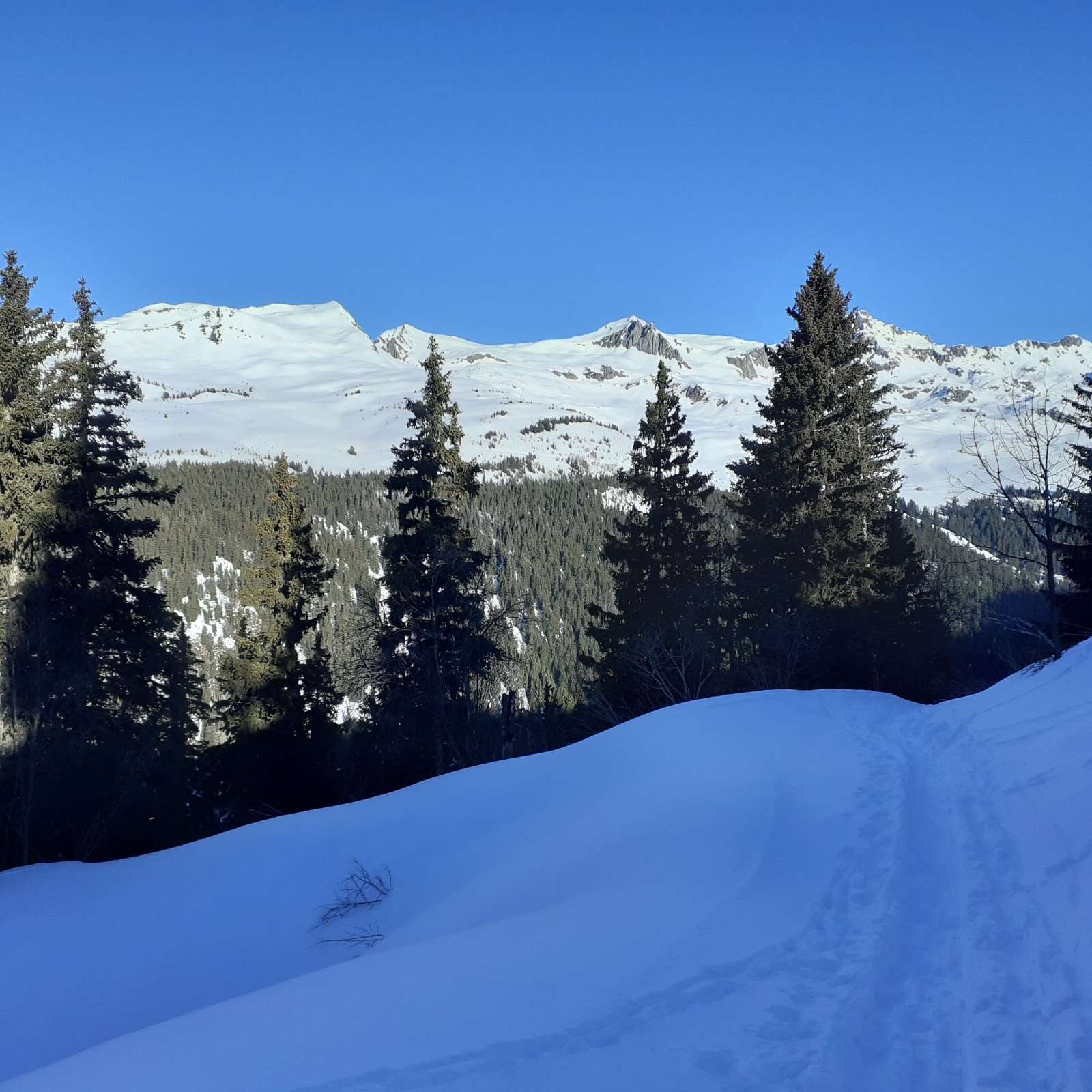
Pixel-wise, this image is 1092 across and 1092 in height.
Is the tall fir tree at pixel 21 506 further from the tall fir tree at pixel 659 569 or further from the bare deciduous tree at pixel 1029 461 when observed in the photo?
the bare deciduous tree at pixel 1029 461

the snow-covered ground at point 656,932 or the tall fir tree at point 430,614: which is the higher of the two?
the tall fir tree at point 430,614

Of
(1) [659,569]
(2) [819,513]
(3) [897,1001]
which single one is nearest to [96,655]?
(1) [659,569]

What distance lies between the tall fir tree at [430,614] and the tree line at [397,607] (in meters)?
0.08

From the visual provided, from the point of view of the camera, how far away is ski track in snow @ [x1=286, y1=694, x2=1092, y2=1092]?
12.7 ft

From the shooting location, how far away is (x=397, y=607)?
2197 centimetres

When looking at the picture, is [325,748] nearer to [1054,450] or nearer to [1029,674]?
[1029,674]

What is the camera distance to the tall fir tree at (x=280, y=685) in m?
22.7

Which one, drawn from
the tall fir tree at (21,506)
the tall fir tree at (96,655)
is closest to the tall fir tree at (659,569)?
the tall fir tree at (96,655)

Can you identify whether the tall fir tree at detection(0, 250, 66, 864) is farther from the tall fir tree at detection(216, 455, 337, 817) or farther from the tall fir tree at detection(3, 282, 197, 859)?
the tall fir tree at detection(216, 455, 337, 817)

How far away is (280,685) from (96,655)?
5.88 m

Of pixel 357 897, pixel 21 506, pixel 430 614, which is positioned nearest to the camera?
pixel 357 897

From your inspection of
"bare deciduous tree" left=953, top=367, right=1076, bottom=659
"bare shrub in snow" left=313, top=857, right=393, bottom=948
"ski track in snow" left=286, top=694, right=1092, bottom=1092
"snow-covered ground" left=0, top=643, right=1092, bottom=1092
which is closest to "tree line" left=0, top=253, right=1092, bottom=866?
"bare deciduous tree" left=953, top=367, right=1076, bottom=659

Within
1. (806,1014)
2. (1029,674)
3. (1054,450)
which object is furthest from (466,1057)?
(1054,450)

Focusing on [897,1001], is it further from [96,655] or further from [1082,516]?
[1082,516]
